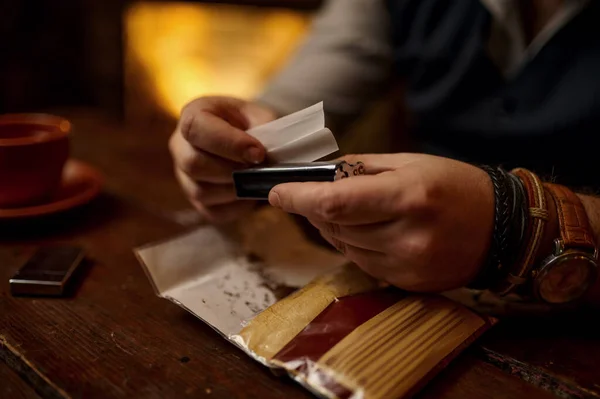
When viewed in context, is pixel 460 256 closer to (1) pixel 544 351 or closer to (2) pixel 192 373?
(1) pixel 544 351

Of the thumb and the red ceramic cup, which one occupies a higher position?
the thumb

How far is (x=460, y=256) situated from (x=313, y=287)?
5.4 inches

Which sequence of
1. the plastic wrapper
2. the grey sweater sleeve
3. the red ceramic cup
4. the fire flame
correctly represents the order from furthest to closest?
the fire flame, the grey sweater sleeve, the red ceramic cup, the plastic wrapper

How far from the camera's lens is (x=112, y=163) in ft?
3.14

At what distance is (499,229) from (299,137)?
0.65ft

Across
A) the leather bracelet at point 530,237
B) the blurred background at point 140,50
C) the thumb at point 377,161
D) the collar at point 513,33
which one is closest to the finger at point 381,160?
the thumb at point 377,161

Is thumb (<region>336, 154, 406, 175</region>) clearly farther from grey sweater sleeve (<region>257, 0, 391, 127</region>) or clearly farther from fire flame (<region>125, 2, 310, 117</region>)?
fire flame (<region>125, 2, 310, 117</region>)

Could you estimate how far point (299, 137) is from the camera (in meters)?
0.50

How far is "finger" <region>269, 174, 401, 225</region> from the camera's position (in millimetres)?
405

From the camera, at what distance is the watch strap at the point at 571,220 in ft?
1.48

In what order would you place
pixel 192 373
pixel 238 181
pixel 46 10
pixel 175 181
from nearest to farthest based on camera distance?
pixel 192 373 < pixel 238 181 < pixel 175 181 < pixel 46 10

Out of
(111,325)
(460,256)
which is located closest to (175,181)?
(111,325)

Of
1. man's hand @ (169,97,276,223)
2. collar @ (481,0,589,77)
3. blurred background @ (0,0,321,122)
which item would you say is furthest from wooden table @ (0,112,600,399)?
blurred background @ (0,0,321,122)

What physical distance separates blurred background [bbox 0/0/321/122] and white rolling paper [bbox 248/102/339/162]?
1.21m
